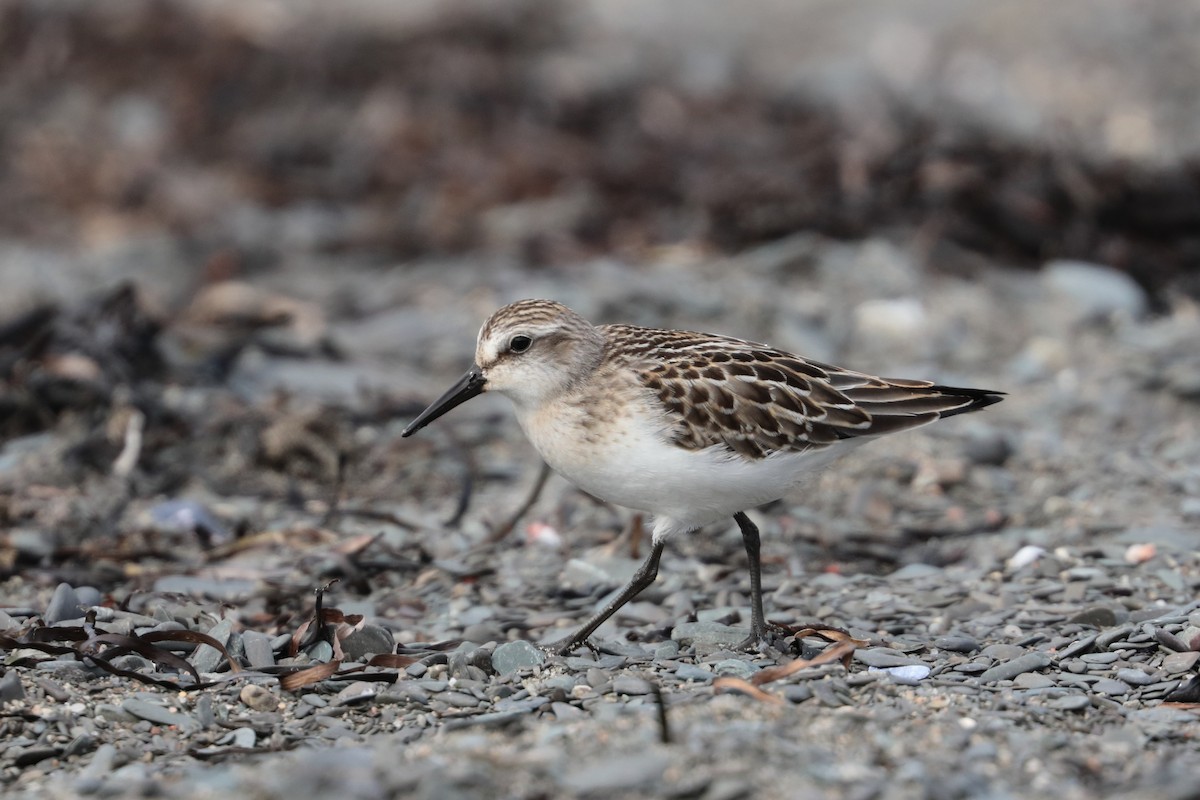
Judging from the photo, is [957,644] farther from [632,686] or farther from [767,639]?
[632,686]

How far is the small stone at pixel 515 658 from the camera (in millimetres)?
4402

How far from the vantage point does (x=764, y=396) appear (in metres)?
4.70

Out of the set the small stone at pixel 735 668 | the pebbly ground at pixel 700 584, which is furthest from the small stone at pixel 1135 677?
the small stone at pixel 735 668

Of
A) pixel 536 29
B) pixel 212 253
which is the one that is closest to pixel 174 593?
pixel 212 253

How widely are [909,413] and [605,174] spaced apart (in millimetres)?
5967

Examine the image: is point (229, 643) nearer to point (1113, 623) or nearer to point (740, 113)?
point (1113, 623)

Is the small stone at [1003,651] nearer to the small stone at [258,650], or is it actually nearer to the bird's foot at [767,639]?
the bird's foot at [767,639]

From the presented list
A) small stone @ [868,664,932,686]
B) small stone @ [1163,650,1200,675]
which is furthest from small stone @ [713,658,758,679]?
small stone @ [1163,650,1200,675]

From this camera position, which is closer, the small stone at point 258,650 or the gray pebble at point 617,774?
the gray pebble at point 617,774

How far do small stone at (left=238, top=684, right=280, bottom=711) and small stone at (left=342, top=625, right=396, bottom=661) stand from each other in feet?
1.31

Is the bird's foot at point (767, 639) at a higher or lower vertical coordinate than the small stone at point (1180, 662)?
higher

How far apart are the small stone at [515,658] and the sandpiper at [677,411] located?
21cm

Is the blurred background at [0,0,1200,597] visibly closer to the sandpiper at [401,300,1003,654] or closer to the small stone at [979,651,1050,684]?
the sandpiper at [401,300,1003,654]

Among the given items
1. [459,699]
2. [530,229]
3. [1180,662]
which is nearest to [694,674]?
[459,699]
